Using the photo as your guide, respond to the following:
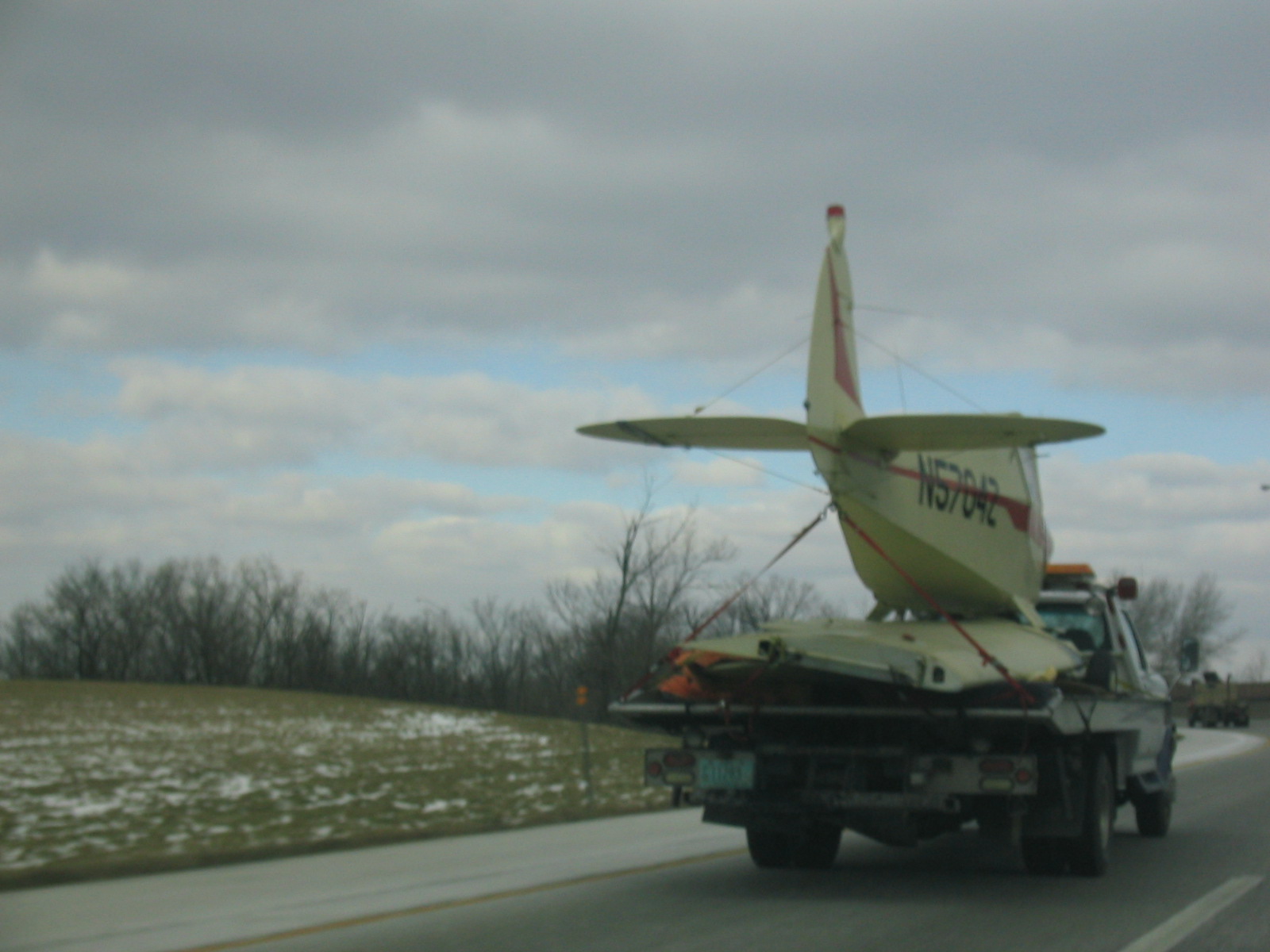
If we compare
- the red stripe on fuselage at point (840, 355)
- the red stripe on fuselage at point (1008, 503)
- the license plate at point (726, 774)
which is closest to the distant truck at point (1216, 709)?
the red stripe on fuselage at point (1008, 503)

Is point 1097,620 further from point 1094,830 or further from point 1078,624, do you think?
point 1094,830

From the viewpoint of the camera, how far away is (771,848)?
1115 centimetres

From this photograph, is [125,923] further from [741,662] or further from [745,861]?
[745,861]

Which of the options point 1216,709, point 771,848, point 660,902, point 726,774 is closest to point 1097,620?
point 771,848

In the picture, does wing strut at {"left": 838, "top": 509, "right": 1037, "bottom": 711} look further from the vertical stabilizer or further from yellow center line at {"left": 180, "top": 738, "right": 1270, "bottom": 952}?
yellow center line at {"left": 180, "top": 738, "right": 1270, "bottom": 952}

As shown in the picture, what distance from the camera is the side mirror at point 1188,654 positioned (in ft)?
48.5

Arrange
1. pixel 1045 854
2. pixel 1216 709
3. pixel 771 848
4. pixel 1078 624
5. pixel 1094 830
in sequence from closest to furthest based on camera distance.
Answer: pixel 1094 830 < pixel 1045 854 < pixel 771 848 < pixel 1078 624 < pixel 1216 709

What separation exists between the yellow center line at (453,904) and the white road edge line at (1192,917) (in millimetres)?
4057

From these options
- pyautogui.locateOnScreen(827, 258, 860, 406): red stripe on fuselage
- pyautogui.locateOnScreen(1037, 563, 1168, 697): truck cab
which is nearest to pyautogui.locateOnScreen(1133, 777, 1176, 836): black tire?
pyautogui.locateOnScreen(1037, 563, 1168, 697): truck cab

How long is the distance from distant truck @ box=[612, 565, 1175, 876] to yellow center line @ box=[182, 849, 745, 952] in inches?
32.9

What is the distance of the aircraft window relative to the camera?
1273 cm

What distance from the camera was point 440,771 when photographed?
76.4 ft

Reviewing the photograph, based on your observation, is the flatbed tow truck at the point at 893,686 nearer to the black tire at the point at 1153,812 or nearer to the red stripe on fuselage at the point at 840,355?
the red stripe on fuselage at the point at 840,355

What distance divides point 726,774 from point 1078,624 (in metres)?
4.51
